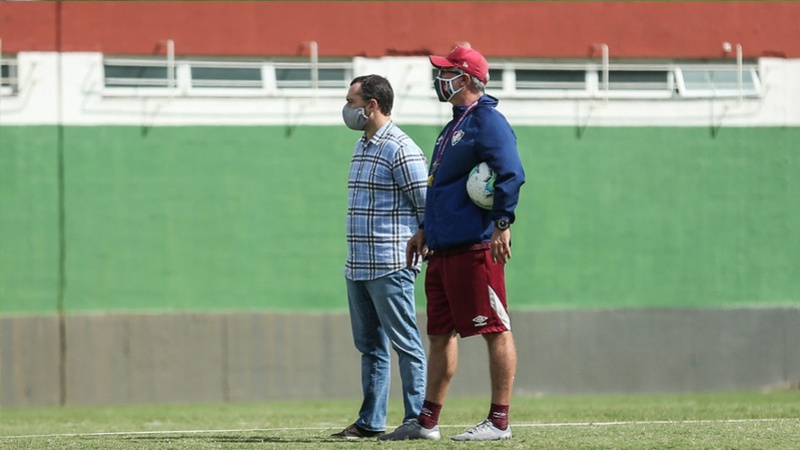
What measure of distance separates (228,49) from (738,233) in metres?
5.73

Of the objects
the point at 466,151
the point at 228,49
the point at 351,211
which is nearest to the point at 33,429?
the point at 351,211

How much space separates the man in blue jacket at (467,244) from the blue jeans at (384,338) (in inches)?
19.9

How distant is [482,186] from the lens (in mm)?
6363

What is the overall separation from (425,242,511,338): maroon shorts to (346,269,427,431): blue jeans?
0.69m

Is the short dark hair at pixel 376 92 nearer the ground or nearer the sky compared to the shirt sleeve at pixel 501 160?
nearer the sky

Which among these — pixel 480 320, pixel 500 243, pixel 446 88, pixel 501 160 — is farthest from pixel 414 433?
pixel 446 88

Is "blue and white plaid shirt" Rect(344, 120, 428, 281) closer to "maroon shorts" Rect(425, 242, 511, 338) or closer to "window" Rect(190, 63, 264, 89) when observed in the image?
"maroon shorts" Rect(425, 242, 511, 338)

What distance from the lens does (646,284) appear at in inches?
555

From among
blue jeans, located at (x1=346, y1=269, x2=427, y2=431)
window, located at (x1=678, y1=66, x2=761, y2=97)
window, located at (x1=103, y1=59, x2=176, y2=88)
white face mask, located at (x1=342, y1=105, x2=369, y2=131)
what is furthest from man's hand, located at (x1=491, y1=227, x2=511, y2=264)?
window, located at (x1=678, y1=66, x2=761, y2=97)

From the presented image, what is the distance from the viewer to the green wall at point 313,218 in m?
13.3

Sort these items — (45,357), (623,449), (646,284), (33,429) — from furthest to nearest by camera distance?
(646,284)
(45,357)
(33,429)
(623,449)

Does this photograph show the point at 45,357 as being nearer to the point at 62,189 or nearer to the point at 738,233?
the point at 62,189

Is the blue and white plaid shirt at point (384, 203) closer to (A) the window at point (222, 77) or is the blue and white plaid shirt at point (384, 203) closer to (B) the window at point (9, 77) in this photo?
(A) the window at point (222, 77)

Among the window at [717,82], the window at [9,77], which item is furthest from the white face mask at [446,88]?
the window at [717,82]
